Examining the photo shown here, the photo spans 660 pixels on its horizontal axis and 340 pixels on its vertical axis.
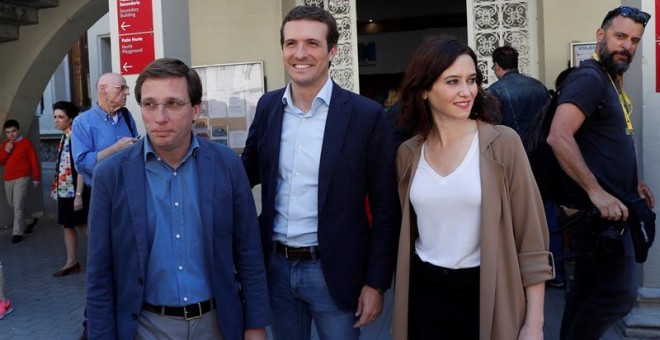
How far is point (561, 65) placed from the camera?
613 cm

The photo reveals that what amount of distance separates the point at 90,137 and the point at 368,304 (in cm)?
301

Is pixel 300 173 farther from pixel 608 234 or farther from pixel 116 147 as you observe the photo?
pixel 116 147

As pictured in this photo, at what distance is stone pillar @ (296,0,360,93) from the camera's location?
23.4 ft

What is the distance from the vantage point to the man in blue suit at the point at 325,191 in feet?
A: 8.14

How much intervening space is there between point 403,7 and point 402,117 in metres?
10.0

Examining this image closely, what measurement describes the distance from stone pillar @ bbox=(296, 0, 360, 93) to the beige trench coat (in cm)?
498

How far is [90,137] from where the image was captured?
14.9 feet

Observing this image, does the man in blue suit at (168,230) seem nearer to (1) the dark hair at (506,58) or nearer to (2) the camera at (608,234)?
(2) the camera at (608,234)

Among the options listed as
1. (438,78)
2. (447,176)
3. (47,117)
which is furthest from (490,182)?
(47,117)

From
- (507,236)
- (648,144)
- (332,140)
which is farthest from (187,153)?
(648,144)

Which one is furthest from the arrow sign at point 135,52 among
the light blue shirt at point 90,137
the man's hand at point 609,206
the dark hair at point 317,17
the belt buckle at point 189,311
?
the man's hand at point 609,206

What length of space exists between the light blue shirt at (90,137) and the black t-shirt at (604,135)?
10.9 feet

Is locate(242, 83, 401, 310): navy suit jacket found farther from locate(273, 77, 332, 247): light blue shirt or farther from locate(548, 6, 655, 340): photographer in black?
locate(548, 6, 655, 340): photographer in black

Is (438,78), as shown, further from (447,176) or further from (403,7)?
(403,7)
